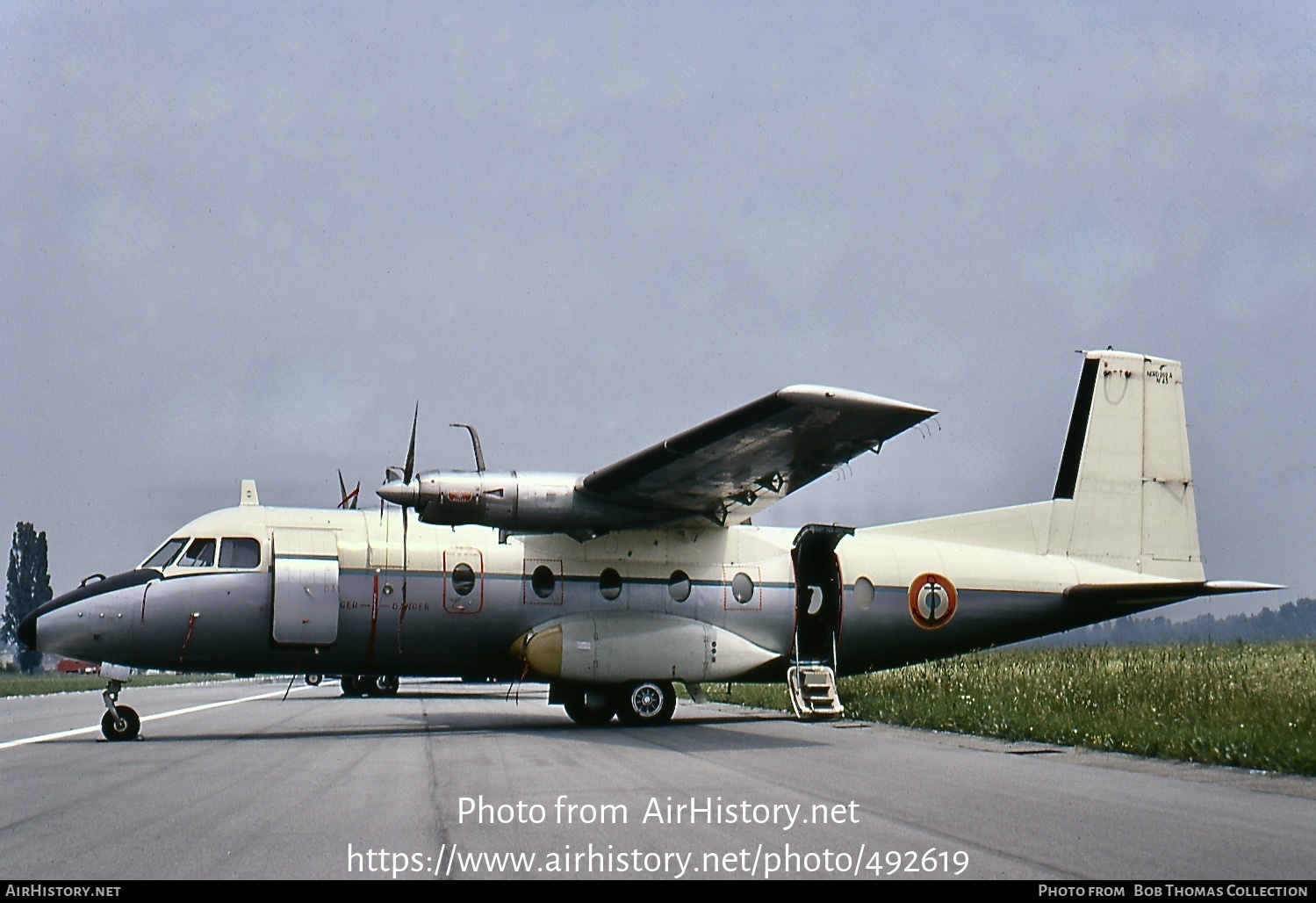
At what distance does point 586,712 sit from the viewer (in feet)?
62.1

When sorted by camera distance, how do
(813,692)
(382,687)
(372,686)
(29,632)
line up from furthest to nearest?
1. (382,687)
2. (372,686)
3. (813,692)
4. (29,632)

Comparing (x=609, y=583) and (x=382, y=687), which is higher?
(x=609, y=583)

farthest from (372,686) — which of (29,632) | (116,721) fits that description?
(29,632)

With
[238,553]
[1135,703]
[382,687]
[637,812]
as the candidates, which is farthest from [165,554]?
[382,687]

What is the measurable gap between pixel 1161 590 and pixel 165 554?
54.9 ft

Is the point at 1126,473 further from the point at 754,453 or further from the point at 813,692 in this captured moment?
the point at 754,453

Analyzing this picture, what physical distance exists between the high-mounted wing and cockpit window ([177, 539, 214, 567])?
5849 millimetres

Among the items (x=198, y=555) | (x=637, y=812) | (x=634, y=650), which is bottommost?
(x=637, y=812)

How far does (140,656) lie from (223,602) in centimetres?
136

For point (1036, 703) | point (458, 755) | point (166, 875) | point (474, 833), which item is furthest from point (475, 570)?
point (166, 875)

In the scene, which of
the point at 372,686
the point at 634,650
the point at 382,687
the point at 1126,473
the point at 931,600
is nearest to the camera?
the point at 634,650

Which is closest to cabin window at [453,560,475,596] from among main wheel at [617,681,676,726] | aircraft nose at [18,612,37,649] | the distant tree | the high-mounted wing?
the high-mounted wing

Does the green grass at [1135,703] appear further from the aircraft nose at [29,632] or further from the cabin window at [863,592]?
the aircraft nose at [29,632]

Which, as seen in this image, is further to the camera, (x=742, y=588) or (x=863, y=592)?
(x=863, y=592)
